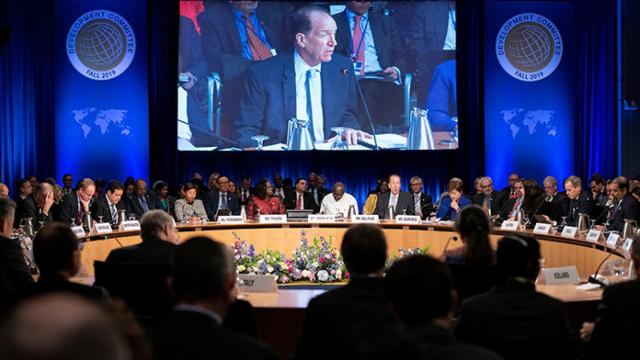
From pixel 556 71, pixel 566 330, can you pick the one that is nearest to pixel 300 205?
pixel 556 71

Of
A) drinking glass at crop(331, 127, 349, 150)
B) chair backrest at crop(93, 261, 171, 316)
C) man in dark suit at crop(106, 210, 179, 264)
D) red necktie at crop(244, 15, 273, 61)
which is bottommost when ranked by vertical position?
chair backrest at crop(93, 261, 171, 316)

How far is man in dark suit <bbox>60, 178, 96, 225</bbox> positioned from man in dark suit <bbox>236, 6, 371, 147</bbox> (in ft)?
15.8

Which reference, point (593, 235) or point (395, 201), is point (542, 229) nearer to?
point (593, 235)

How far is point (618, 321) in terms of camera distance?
2.69 m

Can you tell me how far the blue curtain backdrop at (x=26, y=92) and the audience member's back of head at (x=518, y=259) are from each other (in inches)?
373

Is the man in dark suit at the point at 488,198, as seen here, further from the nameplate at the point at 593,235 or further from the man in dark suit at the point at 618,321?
the man in dark suit at the point at 618,321

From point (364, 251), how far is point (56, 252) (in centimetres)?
115

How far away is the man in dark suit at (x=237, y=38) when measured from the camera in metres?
12.0

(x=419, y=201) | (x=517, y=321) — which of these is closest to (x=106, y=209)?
(x=419, y=201)

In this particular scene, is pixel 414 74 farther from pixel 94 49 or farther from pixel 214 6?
pixel 94 49

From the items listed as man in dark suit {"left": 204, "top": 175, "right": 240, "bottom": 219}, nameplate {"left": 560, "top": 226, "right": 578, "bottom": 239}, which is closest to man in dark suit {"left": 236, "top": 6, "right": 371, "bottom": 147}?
man in dark suit {"left": 204, "top": 175, "right": 240, "bottom": 219}

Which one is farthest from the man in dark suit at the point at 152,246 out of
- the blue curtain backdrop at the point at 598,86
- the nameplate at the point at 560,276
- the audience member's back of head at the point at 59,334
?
the blue curtain backdrop at the point at 598,86

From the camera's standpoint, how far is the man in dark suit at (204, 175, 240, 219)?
9.78m

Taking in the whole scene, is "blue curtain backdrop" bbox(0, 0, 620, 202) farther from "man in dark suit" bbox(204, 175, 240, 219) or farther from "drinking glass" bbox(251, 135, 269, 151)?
"man in dark suit" bbox(204, 175, 240, 219)
